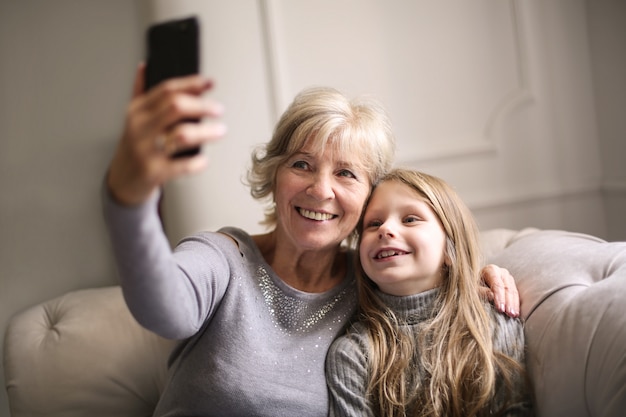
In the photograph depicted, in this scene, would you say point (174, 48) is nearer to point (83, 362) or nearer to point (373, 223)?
point (373, 223)

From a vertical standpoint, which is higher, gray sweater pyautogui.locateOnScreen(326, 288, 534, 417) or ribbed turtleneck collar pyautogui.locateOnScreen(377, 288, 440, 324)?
ribbed turtleneck collar pyautogui.locateOnScreen(377, 288, 440, 324)

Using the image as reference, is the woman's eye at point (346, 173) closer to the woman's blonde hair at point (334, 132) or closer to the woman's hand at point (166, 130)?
the woman's blonde hair at point (334, 132)

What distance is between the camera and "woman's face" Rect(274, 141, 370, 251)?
1.24 metres

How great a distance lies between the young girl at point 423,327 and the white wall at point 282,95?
0.70m

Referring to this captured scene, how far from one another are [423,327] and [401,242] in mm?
191

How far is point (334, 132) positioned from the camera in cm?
124

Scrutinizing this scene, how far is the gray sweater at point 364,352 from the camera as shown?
3.82ft

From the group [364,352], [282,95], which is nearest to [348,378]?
[364,352]

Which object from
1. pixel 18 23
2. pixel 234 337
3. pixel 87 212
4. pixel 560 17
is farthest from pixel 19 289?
pixel 560 17

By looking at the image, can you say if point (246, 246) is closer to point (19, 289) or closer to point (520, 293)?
point (520, 293)

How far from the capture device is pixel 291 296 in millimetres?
1285

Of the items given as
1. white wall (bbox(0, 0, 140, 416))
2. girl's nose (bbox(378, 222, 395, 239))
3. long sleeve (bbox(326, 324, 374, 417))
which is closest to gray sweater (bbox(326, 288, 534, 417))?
long sleeve (bbox(326, 324, 374, 417))

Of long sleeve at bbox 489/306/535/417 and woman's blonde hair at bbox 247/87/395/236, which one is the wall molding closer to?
woman's blonde hair at bbox 247/87/395/236

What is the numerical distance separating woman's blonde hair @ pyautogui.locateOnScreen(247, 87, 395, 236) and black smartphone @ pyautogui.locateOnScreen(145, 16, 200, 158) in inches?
23.1
